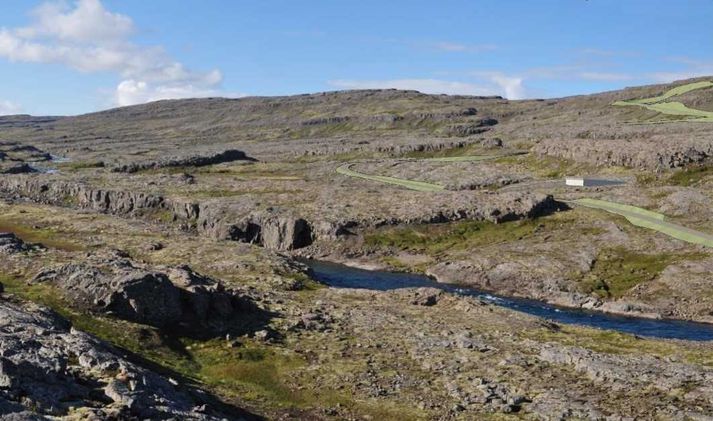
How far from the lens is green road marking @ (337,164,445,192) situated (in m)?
136

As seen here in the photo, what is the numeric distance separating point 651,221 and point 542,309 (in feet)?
107

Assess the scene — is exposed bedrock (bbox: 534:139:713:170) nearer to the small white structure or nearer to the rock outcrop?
the small white structure

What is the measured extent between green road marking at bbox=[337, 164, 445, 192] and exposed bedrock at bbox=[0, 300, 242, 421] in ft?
329

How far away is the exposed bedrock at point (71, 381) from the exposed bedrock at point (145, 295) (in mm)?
11014

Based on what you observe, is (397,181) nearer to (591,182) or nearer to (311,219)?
(591,182)

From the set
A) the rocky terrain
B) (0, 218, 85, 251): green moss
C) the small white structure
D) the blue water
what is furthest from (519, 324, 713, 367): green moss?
the small white structure

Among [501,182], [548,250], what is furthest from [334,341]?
[501,182]

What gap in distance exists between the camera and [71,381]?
26906mm

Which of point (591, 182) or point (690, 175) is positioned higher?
point (690, 175)

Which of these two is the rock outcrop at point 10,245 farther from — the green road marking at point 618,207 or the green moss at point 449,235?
the green road marking at point 618,207

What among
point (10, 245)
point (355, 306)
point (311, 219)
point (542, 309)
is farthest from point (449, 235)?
point (10, 245)

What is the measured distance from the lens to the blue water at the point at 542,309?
2549 inches

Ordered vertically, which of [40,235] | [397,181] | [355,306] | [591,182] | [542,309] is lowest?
[542,309]

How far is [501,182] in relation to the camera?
449 feet
